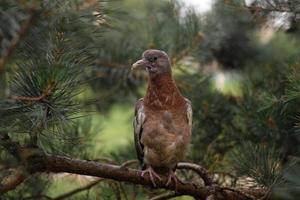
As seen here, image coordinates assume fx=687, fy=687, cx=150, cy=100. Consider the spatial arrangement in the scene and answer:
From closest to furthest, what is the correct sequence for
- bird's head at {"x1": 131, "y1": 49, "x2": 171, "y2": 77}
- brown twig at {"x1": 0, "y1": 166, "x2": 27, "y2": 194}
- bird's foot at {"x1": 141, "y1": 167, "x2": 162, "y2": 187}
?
brown twig at {"x1": 0, "y1": 166, "x2": 27, "y2": 194} < bird's foot at {"x1": 141, "y1": 167, "x2": 162, "y2": 187} < bird's head at {"x1": 131, "y1": 49, "x2": 171, "y2": 77}

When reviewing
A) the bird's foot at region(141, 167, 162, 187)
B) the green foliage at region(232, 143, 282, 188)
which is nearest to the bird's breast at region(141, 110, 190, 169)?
the bird's foot at region(141, 167, 162, 187)

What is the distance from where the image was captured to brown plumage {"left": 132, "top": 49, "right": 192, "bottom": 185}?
130 inches

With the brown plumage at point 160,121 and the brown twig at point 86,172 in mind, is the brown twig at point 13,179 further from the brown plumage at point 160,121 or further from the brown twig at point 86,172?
the brown plumage at point 160,121

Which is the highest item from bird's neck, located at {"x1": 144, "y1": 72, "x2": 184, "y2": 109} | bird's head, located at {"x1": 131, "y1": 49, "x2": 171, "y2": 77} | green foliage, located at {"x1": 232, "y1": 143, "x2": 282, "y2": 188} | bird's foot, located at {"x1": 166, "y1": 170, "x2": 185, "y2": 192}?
bird's head, located at {"x1": 131, "y1": 49, "x2": 171, "y2": 77}

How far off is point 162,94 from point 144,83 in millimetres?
1087

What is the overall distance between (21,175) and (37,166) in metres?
0.09

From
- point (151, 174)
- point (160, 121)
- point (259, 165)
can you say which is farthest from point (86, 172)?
point (160, 121)

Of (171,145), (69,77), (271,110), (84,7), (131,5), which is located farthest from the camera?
(131,5)

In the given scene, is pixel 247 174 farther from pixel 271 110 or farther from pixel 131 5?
pixel 131 5

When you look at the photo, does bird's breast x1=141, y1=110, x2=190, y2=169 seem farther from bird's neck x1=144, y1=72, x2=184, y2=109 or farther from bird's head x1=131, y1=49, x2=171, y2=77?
bird's head x1=131, y1=49, x2=171, y2=77

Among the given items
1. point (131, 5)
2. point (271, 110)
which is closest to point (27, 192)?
point (271, 110)

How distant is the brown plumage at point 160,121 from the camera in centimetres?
330

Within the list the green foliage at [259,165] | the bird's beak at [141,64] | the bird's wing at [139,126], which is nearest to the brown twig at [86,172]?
the green foliage at [259,165]

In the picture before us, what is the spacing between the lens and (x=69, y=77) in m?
2.29
